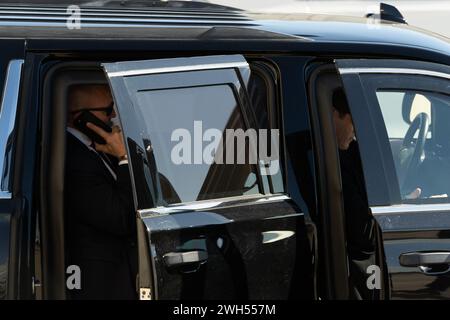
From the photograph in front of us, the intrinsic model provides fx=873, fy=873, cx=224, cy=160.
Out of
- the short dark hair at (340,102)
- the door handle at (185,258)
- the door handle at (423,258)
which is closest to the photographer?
the door handle at (185,258)

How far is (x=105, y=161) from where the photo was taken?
10.2 ft

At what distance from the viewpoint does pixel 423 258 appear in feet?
9.25

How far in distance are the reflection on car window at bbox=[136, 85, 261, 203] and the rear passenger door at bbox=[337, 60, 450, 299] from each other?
0.40m

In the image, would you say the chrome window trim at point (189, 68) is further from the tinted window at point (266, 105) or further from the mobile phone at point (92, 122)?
the mobile phone at point (92, 122)

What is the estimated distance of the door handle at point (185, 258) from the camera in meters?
2.64

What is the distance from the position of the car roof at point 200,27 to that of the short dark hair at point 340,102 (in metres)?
0.18

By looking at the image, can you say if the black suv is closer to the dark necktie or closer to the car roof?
the car roof

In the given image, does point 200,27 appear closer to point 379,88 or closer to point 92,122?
point 92,122

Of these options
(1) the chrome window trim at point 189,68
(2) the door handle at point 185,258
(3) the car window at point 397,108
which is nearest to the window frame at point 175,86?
(1) the chrome window trim at point 189,68

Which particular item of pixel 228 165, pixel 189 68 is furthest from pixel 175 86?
pixel 228 165

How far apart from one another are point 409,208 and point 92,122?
45.4 inches

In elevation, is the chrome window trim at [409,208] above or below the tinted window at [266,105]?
below
